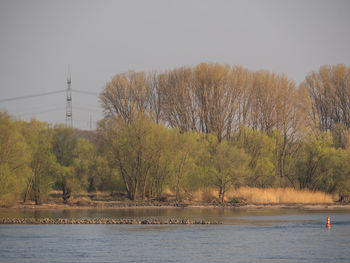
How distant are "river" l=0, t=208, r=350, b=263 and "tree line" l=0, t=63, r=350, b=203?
21441 millimetres

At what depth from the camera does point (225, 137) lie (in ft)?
258

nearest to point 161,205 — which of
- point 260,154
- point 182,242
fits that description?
point 260,154

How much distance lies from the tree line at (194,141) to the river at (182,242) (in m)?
21.4

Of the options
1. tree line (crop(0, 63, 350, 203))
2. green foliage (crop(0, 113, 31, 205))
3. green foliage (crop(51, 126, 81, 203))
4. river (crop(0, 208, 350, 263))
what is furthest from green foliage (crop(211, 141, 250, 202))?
river (crop(0, 208, 350, 263))

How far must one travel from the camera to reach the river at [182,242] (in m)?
27.9

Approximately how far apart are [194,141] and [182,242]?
116 ft

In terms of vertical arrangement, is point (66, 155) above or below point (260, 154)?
below

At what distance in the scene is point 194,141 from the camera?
2689 inches

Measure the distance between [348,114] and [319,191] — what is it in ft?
56.7

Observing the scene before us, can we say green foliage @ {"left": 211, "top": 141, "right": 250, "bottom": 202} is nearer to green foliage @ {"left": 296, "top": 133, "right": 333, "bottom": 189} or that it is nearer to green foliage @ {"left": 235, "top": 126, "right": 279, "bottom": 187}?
green foliage @ {"left": 235, "top": 126, "right": 279, "bottom": 187}

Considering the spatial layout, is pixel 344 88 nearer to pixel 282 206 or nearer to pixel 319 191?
pixel 319 191

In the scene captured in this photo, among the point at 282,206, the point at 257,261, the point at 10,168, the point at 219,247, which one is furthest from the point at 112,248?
A: the point at 282,206

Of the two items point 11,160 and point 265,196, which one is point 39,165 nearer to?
point 11,160

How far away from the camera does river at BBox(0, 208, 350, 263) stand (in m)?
27.9
